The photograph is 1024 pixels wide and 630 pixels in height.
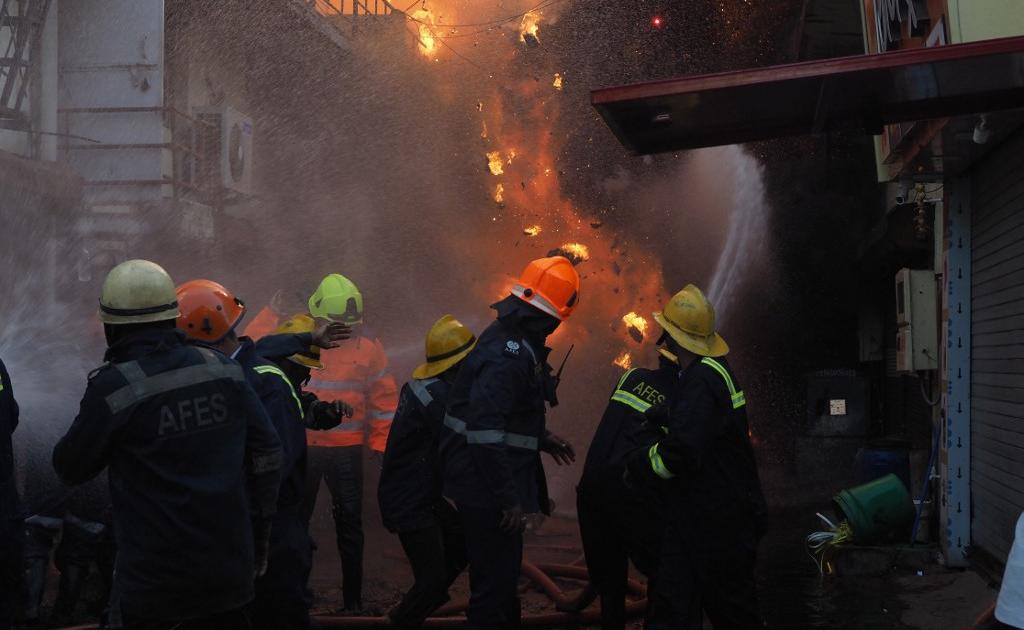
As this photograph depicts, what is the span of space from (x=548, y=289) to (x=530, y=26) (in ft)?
37.4

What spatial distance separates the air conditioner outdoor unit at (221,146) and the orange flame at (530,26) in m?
4.95

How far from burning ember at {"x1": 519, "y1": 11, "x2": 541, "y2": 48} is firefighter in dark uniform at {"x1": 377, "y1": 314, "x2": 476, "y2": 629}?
35.4 feet

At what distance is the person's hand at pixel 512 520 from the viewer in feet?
16.4

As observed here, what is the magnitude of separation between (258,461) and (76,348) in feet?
14.2

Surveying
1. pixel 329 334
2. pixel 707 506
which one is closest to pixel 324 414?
pixel 329 334

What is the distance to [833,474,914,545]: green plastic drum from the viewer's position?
8.13 m

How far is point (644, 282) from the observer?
575 inches

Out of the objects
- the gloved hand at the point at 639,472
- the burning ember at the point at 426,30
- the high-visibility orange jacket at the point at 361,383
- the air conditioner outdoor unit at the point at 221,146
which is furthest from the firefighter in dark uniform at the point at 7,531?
the burning ember at the point at 426,30

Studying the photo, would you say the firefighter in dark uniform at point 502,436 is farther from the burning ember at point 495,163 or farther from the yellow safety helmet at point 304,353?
the burning ember at point 495,163

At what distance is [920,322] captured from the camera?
336 inches

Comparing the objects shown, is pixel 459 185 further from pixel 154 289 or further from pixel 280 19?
pixel 154 289

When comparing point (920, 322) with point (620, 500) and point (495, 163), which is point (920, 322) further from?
point (495, 163)

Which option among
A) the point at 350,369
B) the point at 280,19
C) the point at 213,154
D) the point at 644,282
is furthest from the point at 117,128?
the point at 644,282

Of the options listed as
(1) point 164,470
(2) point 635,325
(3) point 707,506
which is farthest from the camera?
(2) point 635,325
